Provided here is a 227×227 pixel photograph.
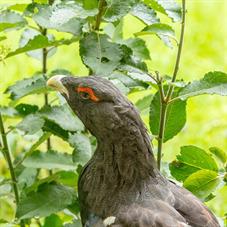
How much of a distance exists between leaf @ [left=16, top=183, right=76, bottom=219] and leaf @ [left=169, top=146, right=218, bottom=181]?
40cm

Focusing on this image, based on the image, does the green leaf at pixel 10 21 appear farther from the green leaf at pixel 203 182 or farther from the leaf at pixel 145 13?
the green leaf at pixel 203 182

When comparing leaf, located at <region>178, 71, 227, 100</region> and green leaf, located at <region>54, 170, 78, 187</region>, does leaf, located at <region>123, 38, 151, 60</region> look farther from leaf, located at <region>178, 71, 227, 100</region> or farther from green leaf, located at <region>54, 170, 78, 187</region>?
green leaf, located at <region>54, 170, 78, 187</region>

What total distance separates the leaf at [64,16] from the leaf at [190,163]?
0.57 m

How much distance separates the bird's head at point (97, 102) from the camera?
8.43 feet

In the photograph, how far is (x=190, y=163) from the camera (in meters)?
2.84

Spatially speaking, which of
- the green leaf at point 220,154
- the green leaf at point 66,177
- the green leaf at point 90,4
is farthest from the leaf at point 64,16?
the green leaf at point 220,154

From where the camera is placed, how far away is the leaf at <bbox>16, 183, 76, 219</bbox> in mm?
2887

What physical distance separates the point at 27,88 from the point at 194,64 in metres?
3.20

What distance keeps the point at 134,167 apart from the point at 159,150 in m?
0.26

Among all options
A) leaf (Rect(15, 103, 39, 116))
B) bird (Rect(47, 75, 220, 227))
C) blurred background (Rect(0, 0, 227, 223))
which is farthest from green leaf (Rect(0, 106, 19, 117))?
blurred background (Rect(0, 0, 227, 223))

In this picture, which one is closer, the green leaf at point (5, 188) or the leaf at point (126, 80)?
the leaf at point (126, 80)

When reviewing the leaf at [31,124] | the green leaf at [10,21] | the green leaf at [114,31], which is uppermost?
the green leaf at [10,21]

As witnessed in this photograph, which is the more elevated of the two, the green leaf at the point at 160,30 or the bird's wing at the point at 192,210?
the green leaf at the point at 160,30

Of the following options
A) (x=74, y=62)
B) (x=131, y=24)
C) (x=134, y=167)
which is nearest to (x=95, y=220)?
(x=134, y=167)
